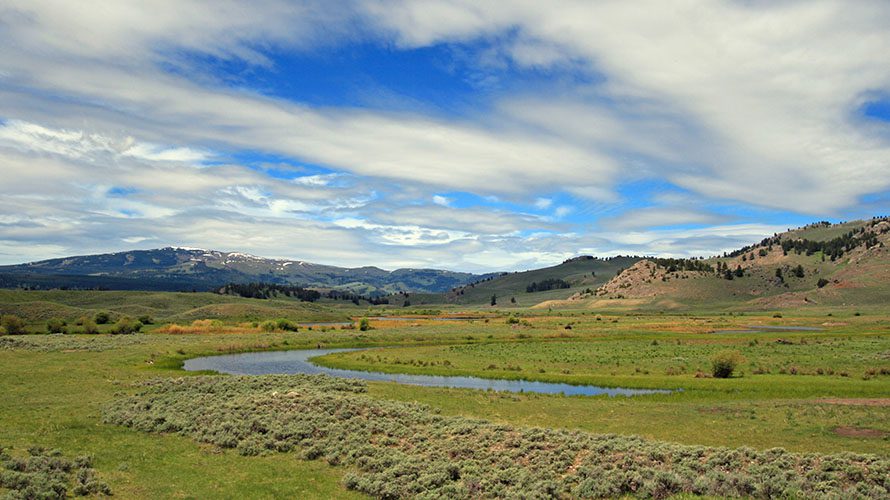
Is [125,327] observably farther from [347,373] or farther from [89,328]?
[347,373]

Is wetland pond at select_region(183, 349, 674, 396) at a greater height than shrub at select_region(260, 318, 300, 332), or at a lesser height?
lesser

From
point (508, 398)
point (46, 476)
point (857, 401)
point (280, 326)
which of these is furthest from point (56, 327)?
point (857, 401)

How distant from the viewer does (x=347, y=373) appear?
2168 inches

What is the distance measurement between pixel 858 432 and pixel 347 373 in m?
41.6

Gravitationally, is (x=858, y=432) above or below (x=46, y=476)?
below

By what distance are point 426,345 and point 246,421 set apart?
5365cm

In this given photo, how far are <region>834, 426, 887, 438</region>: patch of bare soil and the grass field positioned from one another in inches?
4.6

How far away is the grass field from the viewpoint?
913 inches

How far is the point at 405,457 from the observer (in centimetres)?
2353

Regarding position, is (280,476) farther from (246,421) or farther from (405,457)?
(246,421)

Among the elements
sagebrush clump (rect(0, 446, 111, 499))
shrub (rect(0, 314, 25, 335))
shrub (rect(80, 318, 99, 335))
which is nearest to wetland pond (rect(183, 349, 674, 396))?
sagebrush clump (rect(0, 446, 111, 499))

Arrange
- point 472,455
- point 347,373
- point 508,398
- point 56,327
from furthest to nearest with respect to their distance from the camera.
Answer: point 56,327
point 347,373
point 508,398
point 472,455

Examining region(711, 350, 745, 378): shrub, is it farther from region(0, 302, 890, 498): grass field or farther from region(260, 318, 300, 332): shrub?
region(260, 318, 300, 332): shrub

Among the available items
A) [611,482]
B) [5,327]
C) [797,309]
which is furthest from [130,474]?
[797,309]
